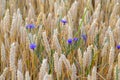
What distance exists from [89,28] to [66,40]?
0.16 m

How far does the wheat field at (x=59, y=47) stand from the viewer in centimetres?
112

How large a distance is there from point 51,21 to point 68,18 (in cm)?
8

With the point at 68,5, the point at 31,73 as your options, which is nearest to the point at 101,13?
the point at 68,5

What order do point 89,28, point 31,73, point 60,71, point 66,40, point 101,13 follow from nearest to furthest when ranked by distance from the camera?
point 60,71 → point 31,73 → point 66,40 → point 89,28 → point 101,13

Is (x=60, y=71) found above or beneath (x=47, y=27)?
beneath

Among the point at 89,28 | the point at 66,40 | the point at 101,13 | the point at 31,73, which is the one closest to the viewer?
the point at 31,73

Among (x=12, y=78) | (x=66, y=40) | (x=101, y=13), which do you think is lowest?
(x=12, y=78)

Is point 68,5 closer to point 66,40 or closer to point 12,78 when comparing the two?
point 66,40

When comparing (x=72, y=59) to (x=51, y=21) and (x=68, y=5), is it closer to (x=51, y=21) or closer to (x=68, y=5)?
(x=51, y=21)

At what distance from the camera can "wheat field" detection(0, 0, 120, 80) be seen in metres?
1.12

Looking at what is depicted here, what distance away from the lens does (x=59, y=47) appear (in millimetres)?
1221

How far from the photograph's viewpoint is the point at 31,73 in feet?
3.98

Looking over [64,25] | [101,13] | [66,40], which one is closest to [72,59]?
[66,40]

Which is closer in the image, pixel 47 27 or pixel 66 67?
pixel 66 67
